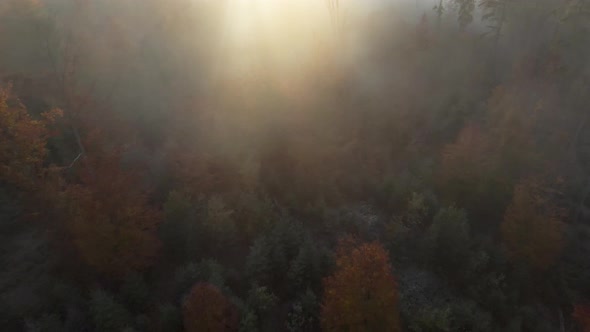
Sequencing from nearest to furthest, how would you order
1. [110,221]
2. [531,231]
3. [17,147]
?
[17,147] < [110,221] < [531,231]

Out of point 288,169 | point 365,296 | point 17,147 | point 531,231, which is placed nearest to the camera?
point 365,296

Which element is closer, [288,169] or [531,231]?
[531,231]

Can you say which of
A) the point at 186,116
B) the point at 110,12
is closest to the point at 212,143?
the point at 186,116

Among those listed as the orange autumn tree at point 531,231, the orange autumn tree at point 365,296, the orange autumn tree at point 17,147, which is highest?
the orange autumn tree at point 17,147

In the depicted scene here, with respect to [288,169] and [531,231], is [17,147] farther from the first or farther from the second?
[531,231]

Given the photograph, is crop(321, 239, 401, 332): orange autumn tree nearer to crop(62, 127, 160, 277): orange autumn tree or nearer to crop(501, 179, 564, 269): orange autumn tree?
crop(62, 127, 160, 277): orange autumn tree

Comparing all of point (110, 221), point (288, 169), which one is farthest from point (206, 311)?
point (288, 169)

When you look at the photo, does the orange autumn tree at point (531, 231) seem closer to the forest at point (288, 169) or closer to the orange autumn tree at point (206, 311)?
the forest at point (288, 169)

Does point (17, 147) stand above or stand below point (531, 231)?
above

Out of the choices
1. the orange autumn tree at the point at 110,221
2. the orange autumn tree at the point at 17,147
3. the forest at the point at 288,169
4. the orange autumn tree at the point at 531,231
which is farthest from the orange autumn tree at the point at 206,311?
the orange autumn tree at the point at 531,231
